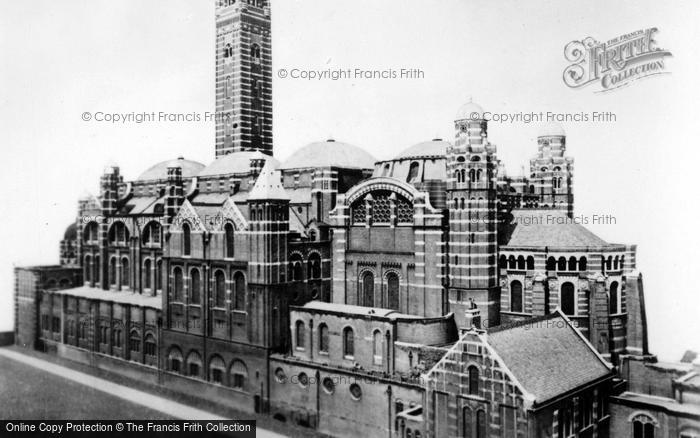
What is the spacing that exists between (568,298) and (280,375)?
2241cm

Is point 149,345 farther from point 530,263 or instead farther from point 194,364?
point 530,263

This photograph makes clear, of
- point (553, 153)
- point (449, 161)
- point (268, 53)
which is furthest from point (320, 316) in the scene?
point (268, 53)

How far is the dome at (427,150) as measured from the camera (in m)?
54.8

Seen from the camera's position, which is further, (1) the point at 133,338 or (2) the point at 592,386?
(1) the point at 133,338

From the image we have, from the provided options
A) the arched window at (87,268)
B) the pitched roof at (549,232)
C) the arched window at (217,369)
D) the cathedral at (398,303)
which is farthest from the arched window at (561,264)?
the arched window at (87,268)

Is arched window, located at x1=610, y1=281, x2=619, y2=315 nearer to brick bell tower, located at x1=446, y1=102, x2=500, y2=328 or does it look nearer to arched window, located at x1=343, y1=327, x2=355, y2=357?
brick bell tower, located at x1=446, y1=102, x2=500, y2=328

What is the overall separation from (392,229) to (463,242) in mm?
6139

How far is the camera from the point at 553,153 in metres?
60.5

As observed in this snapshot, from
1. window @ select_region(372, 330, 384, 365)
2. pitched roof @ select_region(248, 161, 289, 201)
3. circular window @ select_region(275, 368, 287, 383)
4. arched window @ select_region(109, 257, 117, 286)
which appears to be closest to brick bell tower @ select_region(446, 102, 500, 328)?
window @ select_region(372, 330, 384, 365)

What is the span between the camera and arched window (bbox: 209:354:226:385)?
176 feet

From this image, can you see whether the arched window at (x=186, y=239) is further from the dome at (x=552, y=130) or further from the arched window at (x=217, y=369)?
the dome at (x=552, y=130)

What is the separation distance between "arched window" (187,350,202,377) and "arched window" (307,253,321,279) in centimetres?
1201

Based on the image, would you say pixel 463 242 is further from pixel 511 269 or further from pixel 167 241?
pixel 167 241

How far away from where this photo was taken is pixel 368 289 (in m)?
53.1
